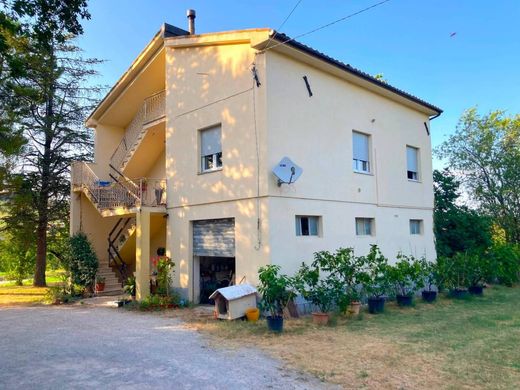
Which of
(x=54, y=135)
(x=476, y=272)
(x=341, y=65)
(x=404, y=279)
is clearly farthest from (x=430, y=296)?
(x=54, y=135)

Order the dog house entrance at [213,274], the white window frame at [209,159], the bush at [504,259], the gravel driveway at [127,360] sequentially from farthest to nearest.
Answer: the bush at [504,259] < the dog house entrance at [213,274] < the white window frame at [209,159] < the gravel driveway at [127,360]

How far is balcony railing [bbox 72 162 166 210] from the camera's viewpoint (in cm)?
1421

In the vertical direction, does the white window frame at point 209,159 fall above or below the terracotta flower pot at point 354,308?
above

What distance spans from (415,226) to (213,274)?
8.87 meters

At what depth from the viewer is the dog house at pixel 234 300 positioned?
1007cm

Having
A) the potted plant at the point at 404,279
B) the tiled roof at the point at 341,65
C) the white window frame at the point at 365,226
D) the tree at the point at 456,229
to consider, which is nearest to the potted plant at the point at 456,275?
the potted plant at the point at 404,279

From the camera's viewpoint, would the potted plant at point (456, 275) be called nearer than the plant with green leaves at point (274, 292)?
No

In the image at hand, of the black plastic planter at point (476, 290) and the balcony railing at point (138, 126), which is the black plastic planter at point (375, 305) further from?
the balcony railing at point (138, 126)

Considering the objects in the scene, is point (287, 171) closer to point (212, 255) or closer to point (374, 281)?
point (212, 255)

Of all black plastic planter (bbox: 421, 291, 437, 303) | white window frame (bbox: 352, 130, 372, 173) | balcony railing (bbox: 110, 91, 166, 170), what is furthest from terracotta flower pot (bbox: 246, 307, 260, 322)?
balcony railing (bbox: 110, 91, 166, 170)

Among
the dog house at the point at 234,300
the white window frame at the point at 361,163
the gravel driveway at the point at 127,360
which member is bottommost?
the gravel driveway at the point at 127,360

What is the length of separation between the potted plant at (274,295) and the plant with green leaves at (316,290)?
44cm

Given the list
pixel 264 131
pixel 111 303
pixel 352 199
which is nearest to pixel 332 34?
pixel 264 131

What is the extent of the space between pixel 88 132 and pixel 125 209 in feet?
32.5
